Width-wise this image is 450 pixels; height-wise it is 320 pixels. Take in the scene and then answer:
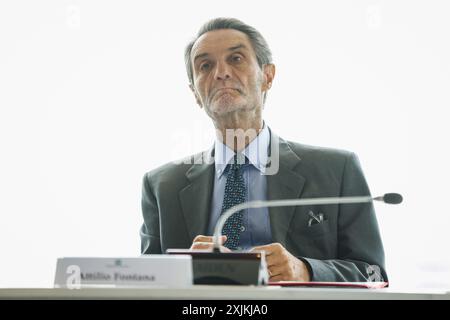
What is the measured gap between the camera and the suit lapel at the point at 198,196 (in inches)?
98.3

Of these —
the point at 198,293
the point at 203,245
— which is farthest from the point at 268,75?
the point at 198,293

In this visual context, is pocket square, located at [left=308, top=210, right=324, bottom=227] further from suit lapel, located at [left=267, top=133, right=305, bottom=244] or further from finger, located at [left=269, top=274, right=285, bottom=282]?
finger, located at [left=269, top=274, right=285, bottom=282]

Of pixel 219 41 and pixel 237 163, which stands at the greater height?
pixel 219 41

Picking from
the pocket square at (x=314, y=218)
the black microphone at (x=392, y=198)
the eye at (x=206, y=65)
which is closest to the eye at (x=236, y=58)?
the eye at (x=206, y=65)

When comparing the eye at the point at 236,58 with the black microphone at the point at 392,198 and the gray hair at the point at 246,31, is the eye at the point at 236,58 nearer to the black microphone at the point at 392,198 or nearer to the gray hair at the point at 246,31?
the gray hair at the point at 246,31

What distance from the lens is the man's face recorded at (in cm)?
263

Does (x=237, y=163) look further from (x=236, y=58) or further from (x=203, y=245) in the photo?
(x=203, y=245)

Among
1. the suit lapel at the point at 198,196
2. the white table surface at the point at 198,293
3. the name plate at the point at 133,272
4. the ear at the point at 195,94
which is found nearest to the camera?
the white table surface at the point at 198,293

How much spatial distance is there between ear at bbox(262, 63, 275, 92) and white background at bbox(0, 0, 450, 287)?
4 centimetres

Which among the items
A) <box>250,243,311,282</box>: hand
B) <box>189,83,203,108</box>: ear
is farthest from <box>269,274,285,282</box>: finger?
<box>189,83,203,108</box>: ear

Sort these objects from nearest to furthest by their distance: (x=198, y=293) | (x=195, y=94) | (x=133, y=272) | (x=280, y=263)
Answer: (x=198, y=293)
(x=133, y=272)
(x=280, y=263)
(x=195, y=94)

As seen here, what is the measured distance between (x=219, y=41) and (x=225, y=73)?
148 millimetres

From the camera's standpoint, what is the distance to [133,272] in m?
1.29
